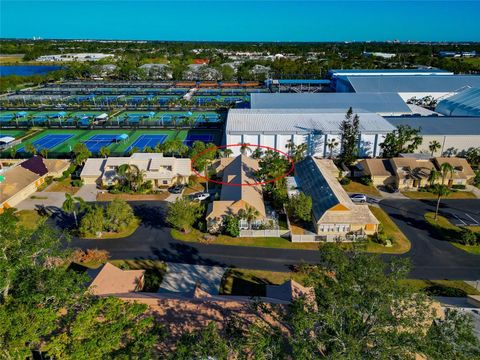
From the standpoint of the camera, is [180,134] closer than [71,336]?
No

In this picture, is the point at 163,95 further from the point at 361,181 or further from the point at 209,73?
the point at 361,181

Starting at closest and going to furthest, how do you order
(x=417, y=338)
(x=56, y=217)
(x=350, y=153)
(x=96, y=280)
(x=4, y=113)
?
(x=417, y=338) → (x=96, y=280) → (x=56, y=217) → (x=350, y=153) → (x=4, y=113)

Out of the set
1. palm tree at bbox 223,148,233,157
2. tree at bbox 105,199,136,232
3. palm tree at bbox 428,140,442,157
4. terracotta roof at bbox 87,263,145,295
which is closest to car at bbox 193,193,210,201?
tree at bbox 105,199,136,232

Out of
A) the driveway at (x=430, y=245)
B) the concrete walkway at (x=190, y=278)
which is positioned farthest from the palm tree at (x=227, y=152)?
the concrete walkway at (x=190, y=278)

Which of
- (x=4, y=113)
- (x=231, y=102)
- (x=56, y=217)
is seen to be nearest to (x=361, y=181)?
(x=56, y=217)

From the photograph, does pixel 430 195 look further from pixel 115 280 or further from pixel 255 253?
pixel 115 280

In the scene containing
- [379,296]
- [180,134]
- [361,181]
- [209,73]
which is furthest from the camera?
[209,73]

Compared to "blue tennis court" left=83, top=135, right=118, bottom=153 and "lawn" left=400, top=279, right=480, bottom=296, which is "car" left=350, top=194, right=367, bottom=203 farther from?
"blue tennis court" left=83, top=135, right=118, bottom=153
